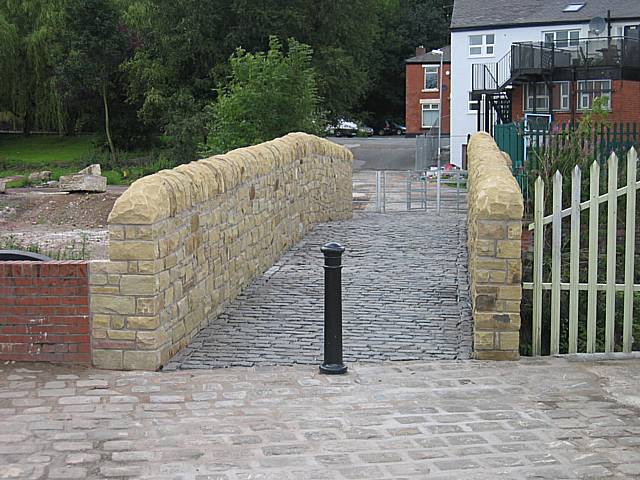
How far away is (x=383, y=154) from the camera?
5584 centimetres

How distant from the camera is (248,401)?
649 cm

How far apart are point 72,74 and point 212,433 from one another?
1829 inches

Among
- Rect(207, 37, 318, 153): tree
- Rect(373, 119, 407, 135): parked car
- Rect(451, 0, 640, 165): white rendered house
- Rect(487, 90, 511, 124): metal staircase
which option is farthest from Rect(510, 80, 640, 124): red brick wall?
Rect(373, 119, 407, 135): parked car

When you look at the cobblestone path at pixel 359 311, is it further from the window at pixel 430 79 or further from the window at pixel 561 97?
the window at pixel 430 79

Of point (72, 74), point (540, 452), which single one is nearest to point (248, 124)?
point (540, 452)

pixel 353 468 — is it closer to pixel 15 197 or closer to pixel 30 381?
pixel 30 381

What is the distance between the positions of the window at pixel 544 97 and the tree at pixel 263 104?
39.3 ft

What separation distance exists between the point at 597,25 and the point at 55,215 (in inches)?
921

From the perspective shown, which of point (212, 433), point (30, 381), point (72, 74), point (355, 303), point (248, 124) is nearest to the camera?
point (212, 433)

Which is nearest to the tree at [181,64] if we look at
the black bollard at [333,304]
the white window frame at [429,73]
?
the white window frame at [429,73]

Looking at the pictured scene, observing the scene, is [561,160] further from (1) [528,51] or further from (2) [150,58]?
(2) [150,58]

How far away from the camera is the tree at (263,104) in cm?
2656

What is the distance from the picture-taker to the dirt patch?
79.8ft

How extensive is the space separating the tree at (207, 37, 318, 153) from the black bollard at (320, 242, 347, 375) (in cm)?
1892
